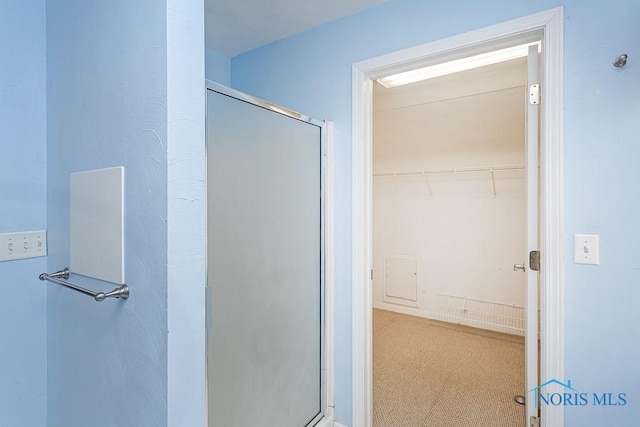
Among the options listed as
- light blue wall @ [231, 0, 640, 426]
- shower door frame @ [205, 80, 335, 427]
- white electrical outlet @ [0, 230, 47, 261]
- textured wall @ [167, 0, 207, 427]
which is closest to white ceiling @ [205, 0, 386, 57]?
shower door frame @ [205, 80, 335, 427]

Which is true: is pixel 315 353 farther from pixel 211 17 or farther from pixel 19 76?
pixel 211 17

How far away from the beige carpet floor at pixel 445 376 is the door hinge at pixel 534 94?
1.89 metres

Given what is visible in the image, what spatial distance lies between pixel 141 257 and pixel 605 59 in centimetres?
181

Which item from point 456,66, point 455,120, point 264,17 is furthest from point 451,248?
point 264,17

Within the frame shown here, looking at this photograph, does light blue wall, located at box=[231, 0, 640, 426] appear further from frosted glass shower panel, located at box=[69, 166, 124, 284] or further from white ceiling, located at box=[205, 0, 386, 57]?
frosted glass shower panel, located at box=[69, 166, 124, 284]

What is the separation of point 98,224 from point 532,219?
1754 millimetres

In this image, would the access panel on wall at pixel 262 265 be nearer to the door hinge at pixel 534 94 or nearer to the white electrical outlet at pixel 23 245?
the white electrical outlet at pixel 23 245

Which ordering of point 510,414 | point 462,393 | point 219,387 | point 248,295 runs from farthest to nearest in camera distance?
point 462,393 < point 510,414 < point 248,295 < point 219,387

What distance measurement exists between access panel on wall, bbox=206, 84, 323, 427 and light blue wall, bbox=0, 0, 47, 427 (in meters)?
0.76

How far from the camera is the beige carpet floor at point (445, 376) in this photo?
6.64 feet

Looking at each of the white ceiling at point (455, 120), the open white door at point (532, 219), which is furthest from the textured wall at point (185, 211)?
the white ceiling at point (455, 120)

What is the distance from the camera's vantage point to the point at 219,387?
1251 millimetres

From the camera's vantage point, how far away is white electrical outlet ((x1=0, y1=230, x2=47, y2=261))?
48.1 inches

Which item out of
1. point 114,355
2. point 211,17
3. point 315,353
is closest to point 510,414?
point 315,353
